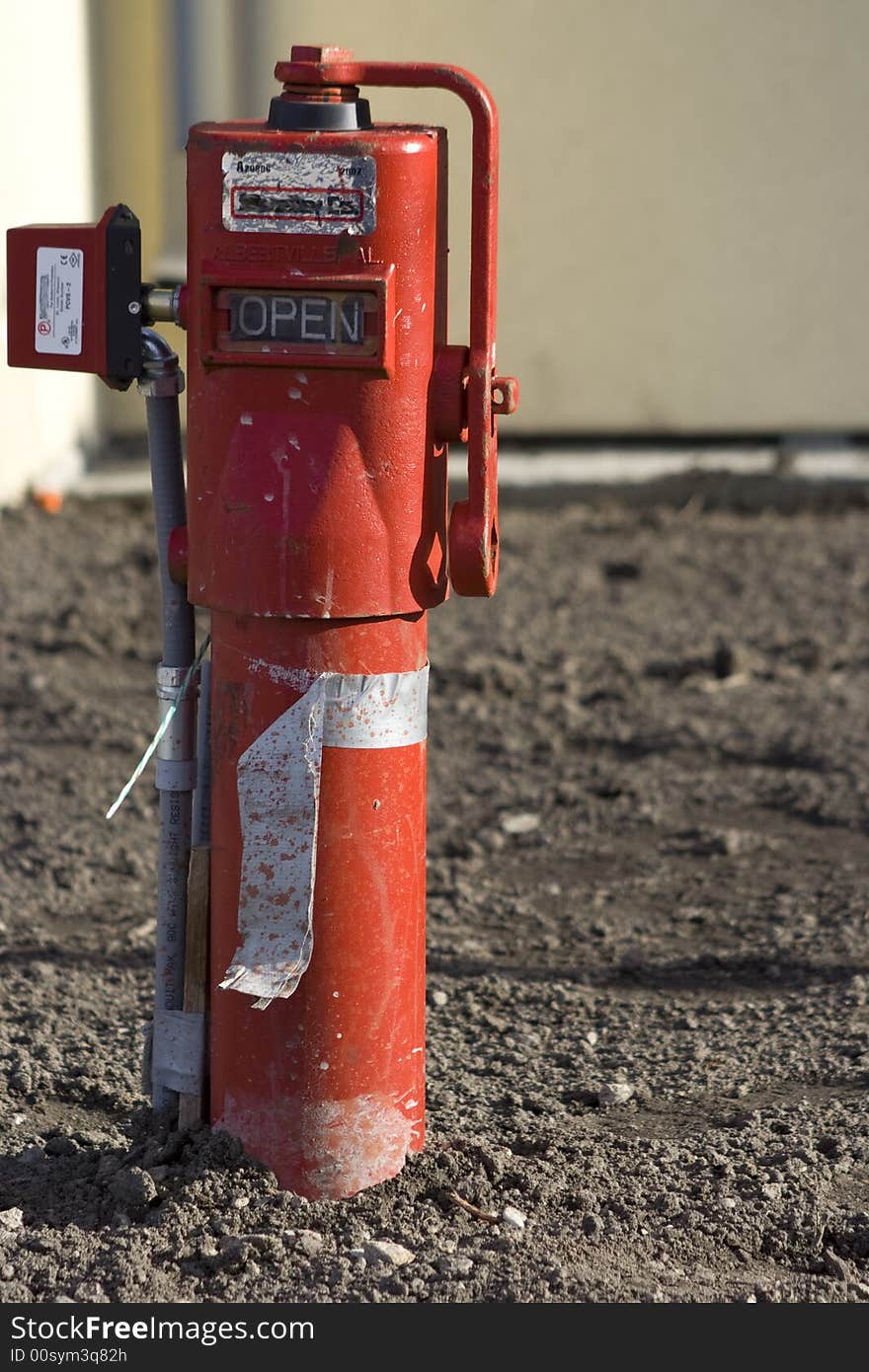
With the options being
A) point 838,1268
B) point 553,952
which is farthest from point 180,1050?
point 553,952

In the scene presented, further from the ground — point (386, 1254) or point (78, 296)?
point (78, 296)

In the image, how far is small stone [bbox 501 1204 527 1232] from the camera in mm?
2617

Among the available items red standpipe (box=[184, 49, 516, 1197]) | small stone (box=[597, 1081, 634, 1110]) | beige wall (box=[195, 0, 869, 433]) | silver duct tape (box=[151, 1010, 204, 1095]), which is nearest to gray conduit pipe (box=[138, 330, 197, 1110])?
silver duct tape (box=[151, 1010, 204, 1095])

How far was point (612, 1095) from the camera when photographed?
309 cm

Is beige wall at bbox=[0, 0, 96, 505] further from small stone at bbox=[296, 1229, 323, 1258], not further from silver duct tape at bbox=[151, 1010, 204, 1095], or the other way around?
small stone at bbox=[296, 1229, 323, 1258]

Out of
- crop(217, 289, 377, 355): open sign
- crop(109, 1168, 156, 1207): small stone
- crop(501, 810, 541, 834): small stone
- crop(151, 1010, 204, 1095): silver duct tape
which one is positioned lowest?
crop(501, 810, 541, 834): small stone

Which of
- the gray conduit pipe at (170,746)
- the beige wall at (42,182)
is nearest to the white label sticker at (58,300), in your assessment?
the gray conduit pipe at (170,746)

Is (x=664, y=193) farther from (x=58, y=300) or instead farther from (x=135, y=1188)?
(x=135, y=1188)

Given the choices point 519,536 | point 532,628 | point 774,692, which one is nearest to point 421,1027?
point 774,692

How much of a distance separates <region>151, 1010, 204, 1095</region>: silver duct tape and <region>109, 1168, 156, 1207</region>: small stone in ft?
0.45

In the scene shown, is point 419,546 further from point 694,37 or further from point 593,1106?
point 694,37

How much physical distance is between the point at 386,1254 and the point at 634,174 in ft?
17.9

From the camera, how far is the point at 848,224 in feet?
23.6

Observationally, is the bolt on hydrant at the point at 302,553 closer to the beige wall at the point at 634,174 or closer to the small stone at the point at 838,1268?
the small stone at the point at 838,1268
